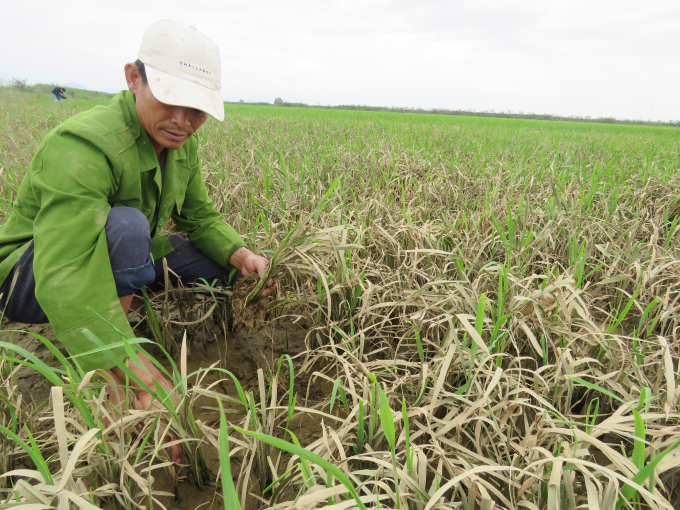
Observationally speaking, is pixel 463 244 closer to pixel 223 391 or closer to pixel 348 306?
pixel 348 306

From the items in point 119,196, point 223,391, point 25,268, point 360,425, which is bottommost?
point 223,391

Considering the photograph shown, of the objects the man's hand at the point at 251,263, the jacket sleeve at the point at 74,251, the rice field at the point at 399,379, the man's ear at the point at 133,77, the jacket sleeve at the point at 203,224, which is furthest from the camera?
the jacket sleeve at the point at 203,224

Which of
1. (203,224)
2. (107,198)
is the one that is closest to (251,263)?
(203,224)

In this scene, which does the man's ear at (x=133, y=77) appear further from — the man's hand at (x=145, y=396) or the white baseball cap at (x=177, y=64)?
the man's hand at (x=145, y=396)

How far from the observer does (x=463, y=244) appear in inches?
70.1

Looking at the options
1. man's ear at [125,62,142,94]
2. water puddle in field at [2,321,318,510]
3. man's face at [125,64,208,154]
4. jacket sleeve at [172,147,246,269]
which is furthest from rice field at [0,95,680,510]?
man's ear at [125,62,142,94]

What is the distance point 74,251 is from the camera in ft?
3.65

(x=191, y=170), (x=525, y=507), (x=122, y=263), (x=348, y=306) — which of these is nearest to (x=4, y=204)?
(x=191, y=170)

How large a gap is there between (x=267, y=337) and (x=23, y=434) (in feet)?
2.58

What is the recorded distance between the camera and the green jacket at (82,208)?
3.55 ft

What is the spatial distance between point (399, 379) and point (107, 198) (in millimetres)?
1198

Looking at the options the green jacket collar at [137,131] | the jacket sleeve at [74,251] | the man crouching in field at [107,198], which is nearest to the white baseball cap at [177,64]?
the man crouching in field at [107,198]

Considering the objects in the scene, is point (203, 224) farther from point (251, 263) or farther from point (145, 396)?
point (145, 396)

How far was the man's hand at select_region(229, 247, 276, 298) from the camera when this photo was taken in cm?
156
